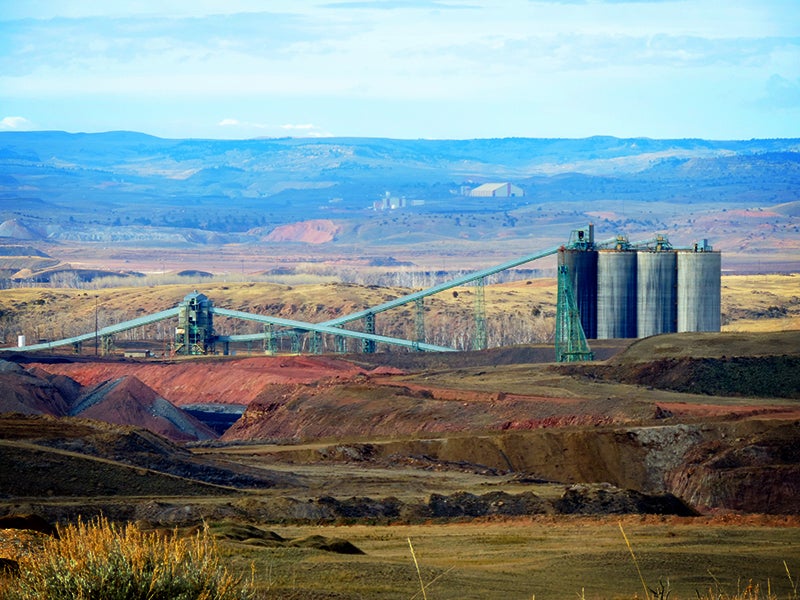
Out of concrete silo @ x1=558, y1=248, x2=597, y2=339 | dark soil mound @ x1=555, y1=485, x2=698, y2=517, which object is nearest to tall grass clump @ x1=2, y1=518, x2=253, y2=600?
dark soil mound @ x1=555, y1=485, x2=698, y2=517

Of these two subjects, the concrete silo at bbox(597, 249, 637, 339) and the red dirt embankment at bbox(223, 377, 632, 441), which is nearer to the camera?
the red dirt embankment at bbox(223, 377, 632, 441)

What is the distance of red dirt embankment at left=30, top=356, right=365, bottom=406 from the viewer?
93.5 meters

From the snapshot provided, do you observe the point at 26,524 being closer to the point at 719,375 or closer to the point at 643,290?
the point at 719,375

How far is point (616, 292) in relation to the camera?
104375 mm

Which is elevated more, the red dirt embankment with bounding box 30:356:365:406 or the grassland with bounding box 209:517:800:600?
the grassland with bounding box 209:517:800:600

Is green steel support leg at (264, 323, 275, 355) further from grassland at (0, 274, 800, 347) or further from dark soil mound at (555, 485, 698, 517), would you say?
dark soil mound at (555, 485, 698, 517)

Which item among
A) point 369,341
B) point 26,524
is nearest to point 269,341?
point 369,341

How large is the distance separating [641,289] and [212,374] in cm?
2904

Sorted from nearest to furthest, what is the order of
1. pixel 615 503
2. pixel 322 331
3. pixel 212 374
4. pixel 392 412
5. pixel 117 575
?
1. pixel 117 575
2. pixel 615 503
3. pixel 392 412
4. pixel 212 374
5. pixel 322 331

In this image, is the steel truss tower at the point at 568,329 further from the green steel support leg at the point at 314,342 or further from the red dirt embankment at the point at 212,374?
the green steel support leg at the point at 314,342

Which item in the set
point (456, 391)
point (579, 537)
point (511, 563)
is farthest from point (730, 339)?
point (511, 563)

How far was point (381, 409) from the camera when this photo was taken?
237 feet

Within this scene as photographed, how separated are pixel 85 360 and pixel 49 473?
201ft

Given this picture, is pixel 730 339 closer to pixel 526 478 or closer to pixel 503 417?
pixel 503 417
